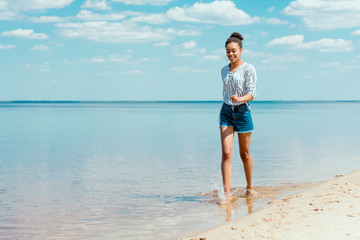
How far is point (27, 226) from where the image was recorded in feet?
17.5

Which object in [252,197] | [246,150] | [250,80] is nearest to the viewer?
[250,80]

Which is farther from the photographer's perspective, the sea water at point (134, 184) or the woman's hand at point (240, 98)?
the woman's hand at point (240, 98)

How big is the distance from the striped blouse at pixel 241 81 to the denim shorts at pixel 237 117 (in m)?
0.09

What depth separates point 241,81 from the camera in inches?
232

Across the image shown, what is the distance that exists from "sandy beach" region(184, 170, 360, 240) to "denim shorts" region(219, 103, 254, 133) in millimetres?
1038

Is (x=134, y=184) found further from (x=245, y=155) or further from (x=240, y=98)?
(x=240, y=98)

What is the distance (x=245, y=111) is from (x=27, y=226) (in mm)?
2971

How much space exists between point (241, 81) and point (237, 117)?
0.46 meters

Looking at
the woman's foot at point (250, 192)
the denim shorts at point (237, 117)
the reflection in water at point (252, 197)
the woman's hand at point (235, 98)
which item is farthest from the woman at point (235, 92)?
the woman's foot at point (250, 192)

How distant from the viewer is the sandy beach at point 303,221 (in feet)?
12.9

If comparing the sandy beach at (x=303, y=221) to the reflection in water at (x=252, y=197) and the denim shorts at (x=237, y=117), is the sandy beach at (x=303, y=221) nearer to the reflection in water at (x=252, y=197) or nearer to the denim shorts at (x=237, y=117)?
the reflection in water at (x=252, y=197)

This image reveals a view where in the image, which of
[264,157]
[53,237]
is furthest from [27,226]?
[264,157]

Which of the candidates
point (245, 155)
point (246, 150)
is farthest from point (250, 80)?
point (245, 155)

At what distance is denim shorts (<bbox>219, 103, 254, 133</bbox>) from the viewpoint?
5.95 m
